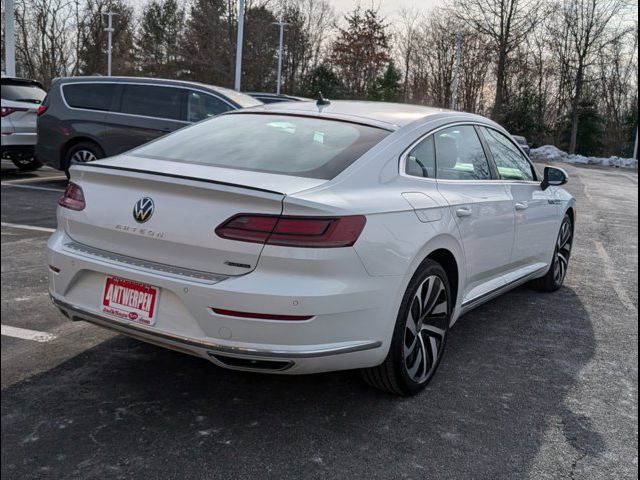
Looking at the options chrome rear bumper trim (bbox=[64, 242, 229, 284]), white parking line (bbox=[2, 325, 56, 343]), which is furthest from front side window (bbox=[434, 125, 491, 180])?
white parking line (bbox=[2, 325, 56, 343])

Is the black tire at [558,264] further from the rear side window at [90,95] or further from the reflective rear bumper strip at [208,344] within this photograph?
the rear side window at [90,95]

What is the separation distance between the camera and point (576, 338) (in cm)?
448

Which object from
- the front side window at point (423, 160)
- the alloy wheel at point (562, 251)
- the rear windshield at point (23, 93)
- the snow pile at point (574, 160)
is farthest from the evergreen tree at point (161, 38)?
the front side window at point (423, 160)

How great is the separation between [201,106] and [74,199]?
22.3 feet

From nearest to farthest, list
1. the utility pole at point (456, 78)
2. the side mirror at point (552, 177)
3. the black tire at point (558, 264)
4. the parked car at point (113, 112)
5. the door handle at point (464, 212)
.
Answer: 1. the door handle at point (464, 212)
2. the side mirror at point (552, 177)
3. the black tire at point (558, 264)
4. the parked car at point (113, 112)
5. the utility pole at point (456, 78)

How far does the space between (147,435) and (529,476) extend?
162 cm

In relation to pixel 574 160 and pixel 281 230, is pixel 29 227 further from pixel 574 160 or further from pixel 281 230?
pixel 574 160

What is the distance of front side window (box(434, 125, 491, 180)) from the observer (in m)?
3.75

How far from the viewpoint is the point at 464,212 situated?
3611mm

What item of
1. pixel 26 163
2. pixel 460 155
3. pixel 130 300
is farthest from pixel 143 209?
pixel 26 163

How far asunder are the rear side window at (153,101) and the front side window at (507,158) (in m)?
5.96

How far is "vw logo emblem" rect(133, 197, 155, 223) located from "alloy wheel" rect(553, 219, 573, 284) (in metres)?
3.94

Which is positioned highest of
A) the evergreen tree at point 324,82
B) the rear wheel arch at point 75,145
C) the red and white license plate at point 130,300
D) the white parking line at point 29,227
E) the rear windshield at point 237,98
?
the evergreen tree at point 324,82

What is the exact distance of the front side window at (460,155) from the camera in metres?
3.75
